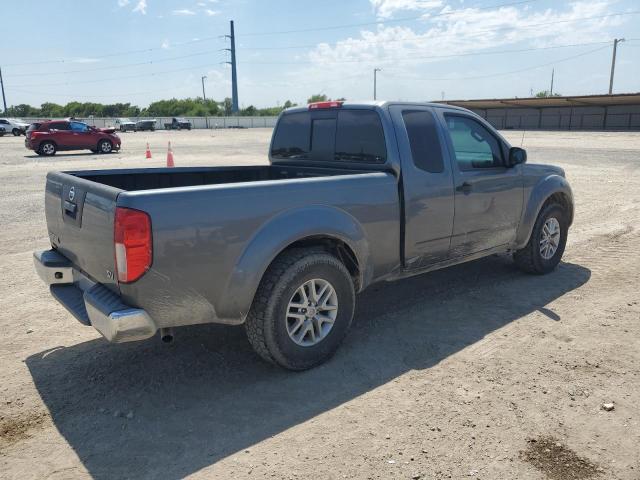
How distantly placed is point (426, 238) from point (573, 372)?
1.53 meters

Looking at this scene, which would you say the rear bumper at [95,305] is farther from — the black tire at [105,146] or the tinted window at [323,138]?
the black tire at [105,146]

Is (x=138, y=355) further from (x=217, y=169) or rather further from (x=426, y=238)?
(x=426, y=238)

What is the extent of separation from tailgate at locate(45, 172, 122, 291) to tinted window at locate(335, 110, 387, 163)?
86.4 inches

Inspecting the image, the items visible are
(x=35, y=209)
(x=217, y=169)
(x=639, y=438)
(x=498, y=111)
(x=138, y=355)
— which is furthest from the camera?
(x=498, y=111)

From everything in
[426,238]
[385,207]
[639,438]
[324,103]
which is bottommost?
[639,438]

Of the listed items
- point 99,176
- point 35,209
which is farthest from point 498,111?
point 99,176

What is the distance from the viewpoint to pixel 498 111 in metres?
57.8

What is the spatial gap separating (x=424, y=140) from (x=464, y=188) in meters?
0.62

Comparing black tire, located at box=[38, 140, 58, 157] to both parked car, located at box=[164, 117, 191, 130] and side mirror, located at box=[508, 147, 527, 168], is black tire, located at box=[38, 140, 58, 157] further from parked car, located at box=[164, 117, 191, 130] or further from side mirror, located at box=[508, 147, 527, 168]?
parked car, located at box=[164, 117, 191, 130]

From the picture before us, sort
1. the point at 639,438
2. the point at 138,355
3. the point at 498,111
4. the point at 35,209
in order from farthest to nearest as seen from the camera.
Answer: the point at 498,111, the point at 35,209, the point at 138,355, the point at 639,438

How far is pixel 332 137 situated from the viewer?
491cm

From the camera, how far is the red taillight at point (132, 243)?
3.00 metres

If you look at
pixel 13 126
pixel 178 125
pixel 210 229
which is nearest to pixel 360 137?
pixel 210 229

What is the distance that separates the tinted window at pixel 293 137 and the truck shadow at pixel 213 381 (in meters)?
1.67
